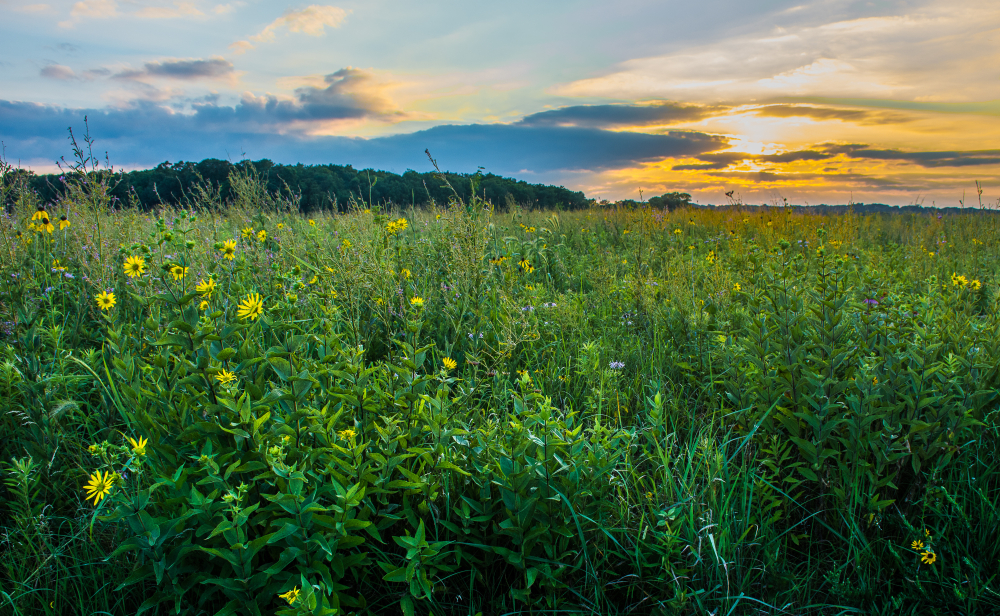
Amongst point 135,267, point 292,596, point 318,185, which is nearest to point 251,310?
point 292,596

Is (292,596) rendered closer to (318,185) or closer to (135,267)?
(135,267)

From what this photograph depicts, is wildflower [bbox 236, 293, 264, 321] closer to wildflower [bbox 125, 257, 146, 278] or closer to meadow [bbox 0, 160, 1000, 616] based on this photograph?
meadow [bbox 0, 160, 1000, 616]

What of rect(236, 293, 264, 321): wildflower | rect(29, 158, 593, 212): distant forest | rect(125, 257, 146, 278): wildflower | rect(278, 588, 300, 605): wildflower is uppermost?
rect(29, 158, 593, 212): distant forest

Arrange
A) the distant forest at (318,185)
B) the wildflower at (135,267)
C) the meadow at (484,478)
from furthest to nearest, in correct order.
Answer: the distant forest at (318,185), the wildflower at (135,267), the meadow at (484,478)

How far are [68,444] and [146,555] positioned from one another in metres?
1.17

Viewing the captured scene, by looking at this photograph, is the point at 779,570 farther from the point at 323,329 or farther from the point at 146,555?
the point at 323,329

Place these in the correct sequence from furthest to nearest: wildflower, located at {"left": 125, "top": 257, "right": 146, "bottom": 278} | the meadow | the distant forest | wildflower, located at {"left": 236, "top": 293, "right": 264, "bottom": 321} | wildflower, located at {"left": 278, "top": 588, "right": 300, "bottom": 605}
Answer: the distant forest < wildflower, located at {"left": 125, "top": 257, "right": 146, "bottom": 278} < wildflower, located at {"left": 236, "top": 293, "right": 264, "bottom": 321} < the meadow < wildflower, located at {"left": 278, "top": 588, "right": 300, "bottom": 605}

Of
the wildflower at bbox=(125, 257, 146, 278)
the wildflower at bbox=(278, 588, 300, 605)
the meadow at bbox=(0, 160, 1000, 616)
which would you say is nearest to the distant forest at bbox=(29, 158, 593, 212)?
the wildflower at bbox=(125, 257, 146, 278)

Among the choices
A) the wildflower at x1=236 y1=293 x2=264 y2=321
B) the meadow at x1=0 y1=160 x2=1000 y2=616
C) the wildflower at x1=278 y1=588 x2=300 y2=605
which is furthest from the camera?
the wildflower at x1=236 y1=293 x2=264 y2=321

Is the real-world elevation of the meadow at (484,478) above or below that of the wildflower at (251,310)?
below

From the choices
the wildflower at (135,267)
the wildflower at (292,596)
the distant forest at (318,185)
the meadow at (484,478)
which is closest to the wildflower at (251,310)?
the meadow at (484,478)

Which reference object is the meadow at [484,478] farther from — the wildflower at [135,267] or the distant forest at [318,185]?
the distant forest at [318,185]

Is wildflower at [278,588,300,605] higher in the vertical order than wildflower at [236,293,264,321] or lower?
lower

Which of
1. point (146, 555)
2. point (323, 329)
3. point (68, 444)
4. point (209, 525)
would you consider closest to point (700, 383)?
point (323, 329)
